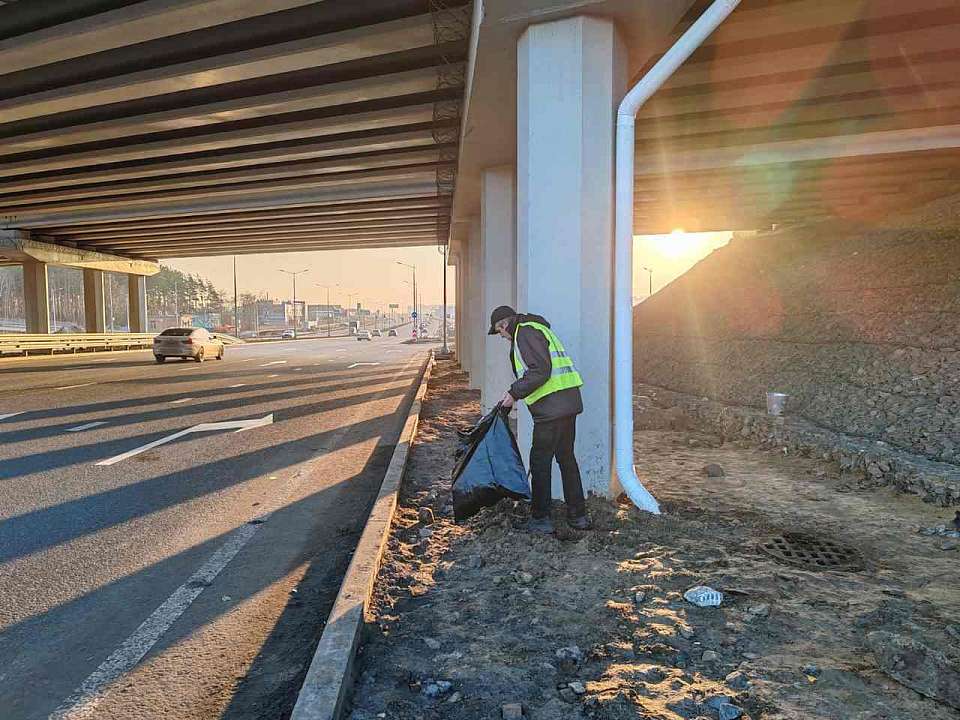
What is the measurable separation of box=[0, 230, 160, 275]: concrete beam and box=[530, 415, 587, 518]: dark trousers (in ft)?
98.0

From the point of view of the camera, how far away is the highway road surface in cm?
282

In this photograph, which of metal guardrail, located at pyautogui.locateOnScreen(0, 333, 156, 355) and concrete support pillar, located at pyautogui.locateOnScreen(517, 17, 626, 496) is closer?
concrete support pillar, located at pyautogui.locateOnScreen(517, 17, 626, 496)

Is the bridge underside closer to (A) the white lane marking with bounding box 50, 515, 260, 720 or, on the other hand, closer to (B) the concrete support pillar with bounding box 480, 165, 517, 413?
(B) the concrete support pillar with bounding box 480, 165, 517, 413

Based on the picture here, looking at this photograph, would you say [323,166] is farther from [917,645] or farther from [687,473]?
[917,645]

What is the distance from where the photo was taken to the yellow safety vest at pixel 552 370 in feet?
14.4

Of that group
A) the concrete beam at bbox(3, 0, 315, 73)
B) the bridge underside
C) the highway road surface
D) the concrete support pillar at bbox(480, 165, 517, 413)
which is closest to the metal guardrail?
the bridge underside

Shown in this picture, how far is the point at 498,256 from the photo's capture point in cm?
1059

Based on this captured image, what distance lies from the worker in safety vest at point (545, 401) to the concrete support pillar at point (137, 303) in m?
41.9

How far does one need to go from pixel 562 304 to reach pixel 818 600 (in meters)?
2.95

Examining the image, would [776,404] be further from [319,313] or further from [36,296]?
[319,313]

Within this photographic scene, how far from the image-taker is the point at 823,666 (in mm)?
2717

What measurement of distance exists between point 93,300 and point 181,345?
17.8 meters

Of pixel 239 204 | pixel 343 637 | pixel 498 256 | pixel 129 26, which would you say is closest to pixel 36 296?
pixel 239 204

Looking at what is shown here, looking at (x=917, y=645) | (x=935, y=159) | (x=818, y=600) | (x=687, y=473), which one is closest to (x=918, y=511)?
(x=687, y=473)
